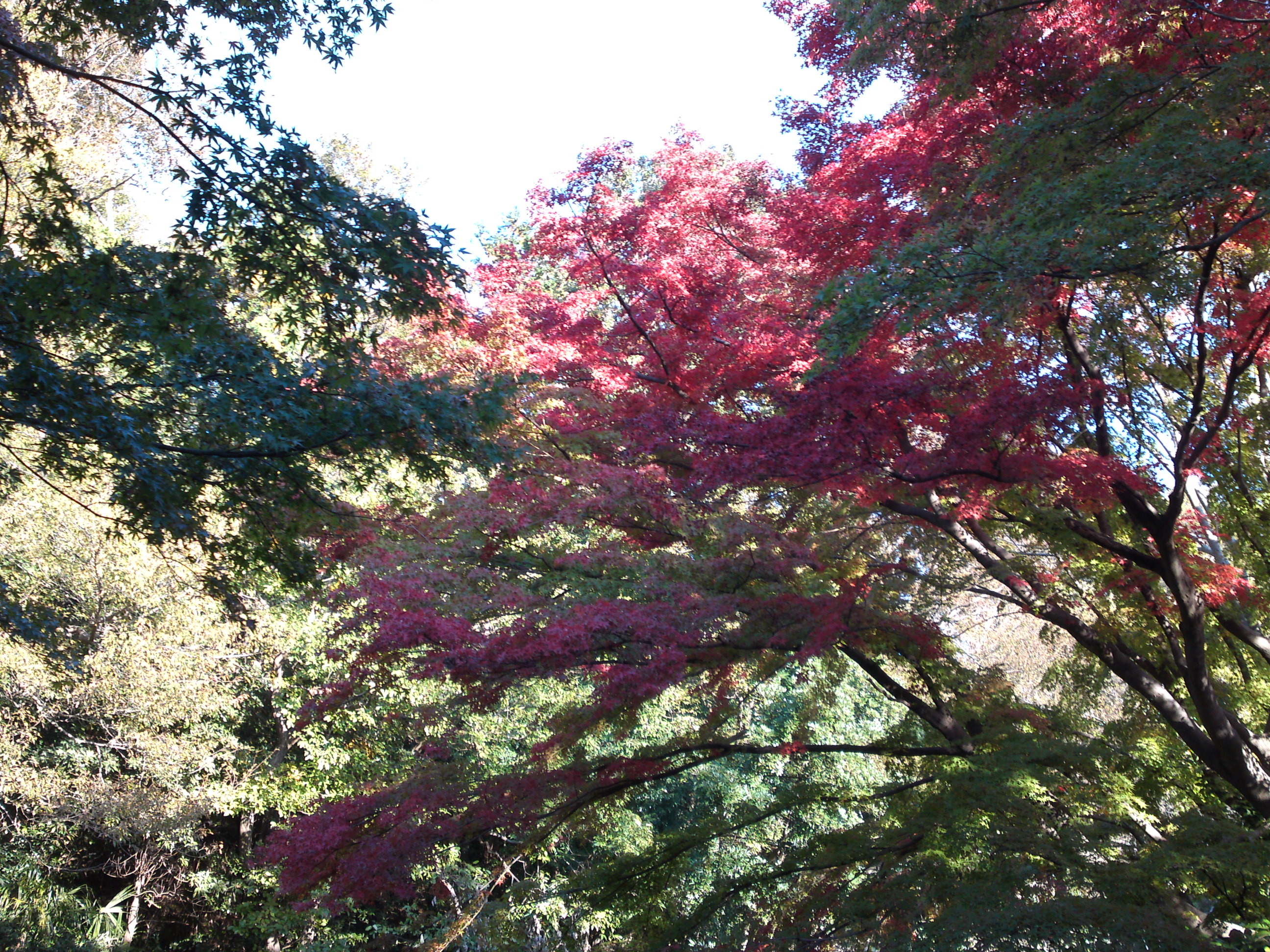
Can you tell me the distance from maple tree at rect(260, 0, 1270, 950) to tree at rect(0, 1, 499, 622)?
3.71 feet

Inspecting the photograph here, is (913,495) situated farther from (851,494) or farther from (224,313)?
(224,313)

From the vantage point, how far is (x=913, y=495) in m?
5.44

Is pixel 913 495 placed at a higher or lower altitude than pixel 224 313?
lower

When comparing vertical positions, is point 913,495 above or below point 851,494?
below

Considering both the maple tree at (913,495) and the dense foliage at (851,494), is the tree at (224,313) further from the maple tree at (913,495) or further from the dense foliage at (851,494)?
the maple tree at (913,495)

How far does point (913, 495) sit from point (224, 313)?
4.19 metres

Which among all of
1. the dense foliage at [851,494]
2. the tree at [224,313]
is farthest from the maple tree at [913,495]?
the tree at [224,313]

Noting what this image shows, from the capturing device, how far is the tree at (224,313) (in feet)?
14.6

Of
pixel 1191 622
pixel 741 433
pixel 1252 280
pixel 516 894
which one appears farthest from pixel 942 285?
pixel 516 894

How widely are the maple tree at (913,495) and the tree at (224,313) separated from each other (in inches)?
44.6

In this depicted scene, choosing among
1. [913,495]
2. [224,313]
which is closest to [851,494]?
[913,495]

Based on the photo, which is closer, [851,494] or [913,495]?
[913,495]

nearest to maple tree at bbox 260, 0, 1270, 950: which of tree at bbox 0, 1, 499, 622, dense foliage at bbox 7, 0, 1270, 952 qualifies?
dense foliage at bbox 7, 0, 1270, 952

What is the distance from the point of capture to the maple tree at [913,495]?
4.33 m
